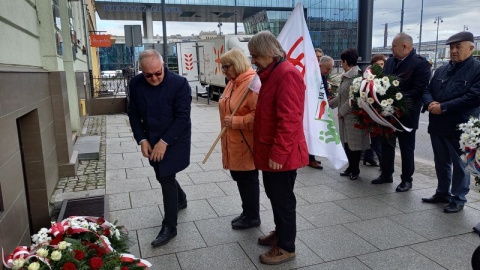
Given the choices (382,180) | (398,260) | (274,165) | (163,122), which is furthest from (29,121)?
(382,180)

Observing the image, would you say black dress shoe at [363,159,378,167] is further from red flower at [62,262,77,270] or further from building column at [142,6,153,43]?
building column at [142,6,153,43]

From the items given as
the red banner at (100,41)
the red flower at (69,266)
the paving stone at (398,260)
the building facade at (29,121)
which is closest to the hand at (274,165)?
the paving stone at (398,260)

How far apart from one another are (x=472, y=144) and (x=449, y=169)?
1559 millimetres

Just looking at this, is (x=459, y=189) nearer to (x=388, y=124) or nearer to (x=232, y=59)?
(x=388, y=124)

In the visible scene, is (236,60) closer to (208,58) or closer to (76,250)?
(76,250)

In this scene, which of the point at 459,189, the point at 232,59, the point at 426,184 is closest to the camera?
the point at 232,59

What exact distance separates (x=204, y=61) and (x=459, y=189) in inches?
681

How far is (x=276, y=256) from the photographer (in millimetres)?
3320

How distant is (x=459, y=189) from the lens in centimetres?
440

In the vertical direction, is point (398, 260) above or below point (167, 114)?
below

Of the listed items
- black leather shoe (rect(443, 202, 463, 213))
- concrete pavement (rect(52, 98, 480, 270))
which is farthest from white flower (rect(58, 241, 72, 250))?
black leather shoe (rect(443, 202, 463, 213))

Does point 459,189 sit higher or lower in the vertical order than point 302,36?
lower

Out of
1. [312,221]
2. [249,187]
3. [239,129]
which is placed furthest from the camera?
[312,221]

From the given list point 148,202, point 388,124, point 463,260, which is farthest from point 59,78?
point 463,260
